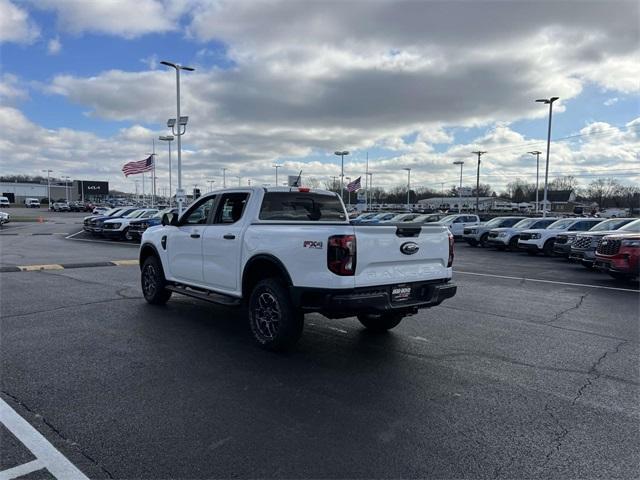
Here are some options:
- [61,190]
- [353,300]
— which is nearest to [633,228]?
[353,300]

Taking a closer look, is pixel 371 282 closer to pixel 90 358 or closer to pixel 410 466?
pixel 410 466

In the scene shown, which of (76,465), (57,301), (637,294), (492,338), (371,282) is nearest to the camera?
(76,465)

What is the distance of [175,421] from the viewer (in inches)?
148

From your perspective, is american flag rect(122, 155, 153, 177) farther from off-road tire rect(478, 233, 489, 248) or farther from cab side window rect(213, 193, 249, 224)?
cab side window rect(213, 193, 249, 224)

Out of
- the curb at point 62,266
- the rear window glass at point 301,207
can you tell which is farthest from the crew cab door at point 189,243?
the curb at point 62,266

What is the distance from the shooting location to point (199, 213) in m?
7.19

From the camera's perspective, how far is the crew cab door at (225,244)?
6.14 m

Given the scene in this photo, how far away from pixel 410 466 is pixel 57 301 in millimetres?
7418

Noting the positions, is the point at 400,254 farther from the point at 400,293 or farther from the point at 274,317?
the point at 274,317

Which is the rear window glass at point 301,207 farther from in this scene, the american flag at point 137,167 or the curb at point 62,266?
the american flag at point 137,167

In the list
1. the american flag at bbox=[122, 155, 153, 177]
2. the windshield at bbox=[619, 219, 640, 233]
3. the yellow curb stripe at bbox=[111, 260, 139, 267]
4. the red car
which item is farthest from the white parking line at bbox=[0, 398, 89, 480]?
the american flag at bbox=[122, 155, 153, 177]

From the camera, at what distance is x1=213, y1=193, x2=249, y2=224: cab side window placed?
6.36 metres

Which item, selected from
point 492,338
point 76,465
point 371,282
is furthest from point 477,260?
point 76,465

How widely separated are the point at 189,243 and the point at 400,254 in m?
3.37
